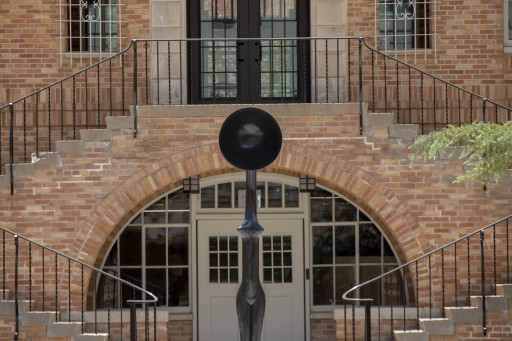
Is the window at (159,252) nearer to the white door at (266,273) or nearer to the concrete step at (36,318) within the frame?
the white door at (266,273)

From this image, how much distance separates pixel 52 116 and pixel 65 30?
1202 mm

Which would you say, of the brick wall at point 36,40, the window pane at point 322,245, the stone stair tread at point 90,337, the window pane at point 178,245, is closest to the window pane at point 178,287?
the window pane at point 178,245

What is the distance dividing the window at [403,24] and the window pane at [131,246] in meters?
4.23

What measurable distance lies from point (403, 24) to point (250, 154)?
8.90 m

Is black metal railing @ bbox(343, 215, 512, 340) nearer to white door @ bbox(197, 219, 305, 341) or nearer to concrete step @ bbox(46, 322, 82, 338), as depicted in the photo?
white door @ bbox(197, 219, 305, 341)

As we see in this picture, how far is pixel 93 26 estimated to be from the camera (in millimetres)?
15797

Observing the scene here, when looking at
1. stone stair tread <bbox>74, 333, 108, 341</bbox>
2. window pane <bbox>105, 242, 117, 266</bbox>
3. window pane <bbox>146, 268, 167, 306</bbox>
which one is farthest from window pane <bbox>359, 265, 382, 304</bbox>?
stone stair tread <bbox>74, 333, 108, 341</bbox>

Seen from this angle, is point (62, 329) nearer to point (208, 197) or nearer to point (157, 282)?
point (157, 282)

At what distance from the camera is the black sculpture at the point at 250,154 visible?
7.28m

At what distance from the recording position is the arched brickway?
45.6 feet

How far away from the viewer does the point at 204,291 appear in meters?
16.1

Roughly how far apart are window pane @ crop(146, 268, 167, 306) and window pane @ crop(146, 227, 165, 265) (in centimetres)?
12

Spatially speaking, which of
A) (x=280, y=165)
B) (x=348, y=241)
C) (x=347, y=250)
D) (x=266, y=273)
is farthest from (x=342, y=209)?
(x=280, y=165)

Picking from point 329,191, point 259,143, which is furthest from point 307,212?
point 259,143
